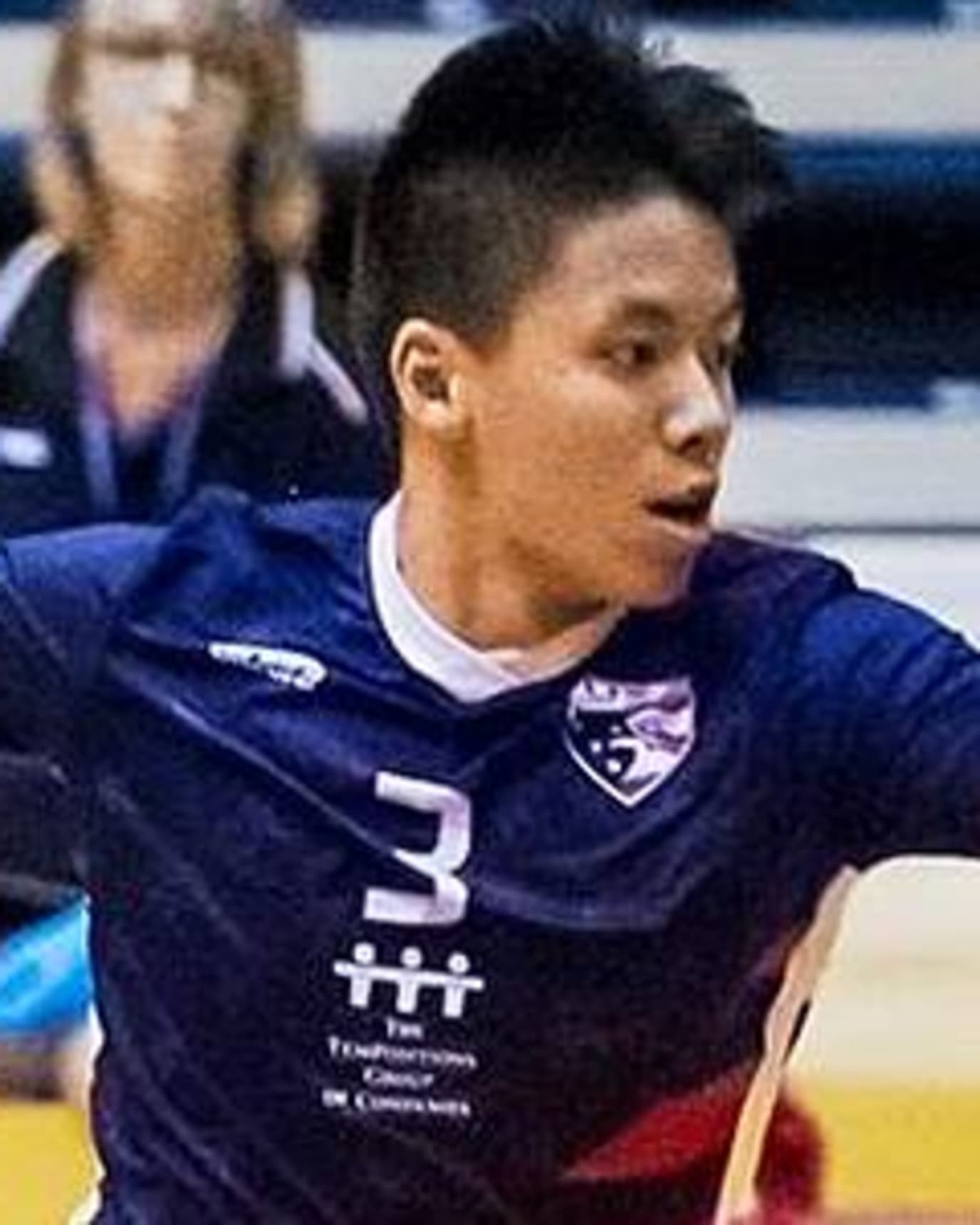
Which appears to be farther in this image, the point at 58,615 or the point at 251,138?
the point at 251,138

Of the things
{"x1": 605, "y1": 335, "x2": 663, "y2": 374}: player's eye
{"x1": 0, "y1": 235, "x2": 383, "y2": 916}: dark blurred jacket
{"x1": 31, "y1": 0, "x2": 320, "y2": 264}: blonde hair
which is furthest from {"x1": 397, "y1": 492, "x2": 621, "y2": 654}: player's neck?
{"x1": 31, "y1": 0, "x2": 320, "y2": 264}: blonde hair

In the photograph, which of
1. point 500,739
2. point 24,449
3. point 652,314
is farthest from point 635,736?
point 24,449

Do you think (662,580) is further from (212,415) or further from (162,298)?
(162,298)

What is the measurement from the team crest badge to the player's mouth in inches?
3.6

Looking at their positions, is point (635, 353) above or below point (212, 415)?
above

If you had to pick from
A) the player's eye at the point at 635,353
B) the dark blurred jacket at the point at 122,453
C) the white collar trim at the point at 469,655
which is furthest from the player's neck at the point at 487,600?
the dark blurred jacket at the point at 122,453

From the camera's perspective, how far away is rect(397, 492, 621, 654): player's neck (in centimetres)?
180

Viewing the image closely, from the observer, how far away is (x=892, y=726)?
172 centimetres

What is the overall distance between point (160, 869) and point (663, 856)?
0.63ft

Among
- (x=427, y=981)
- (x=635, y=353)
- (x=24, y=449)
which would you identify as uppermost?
(x=635, y=353)

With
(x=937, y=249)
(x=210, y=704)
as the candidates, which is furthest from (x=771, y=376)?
(x=210, y=704)

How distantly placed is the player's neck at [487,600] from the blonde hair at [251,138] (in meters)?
1.25

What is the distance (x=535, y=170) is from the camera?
175cm

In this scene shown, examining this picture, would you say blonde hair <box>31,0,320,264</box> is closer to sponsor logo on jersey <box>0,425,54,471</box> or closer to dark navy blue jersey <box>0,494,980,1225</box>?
sponsor logo on jersey <box>0,425,54,471</box>
